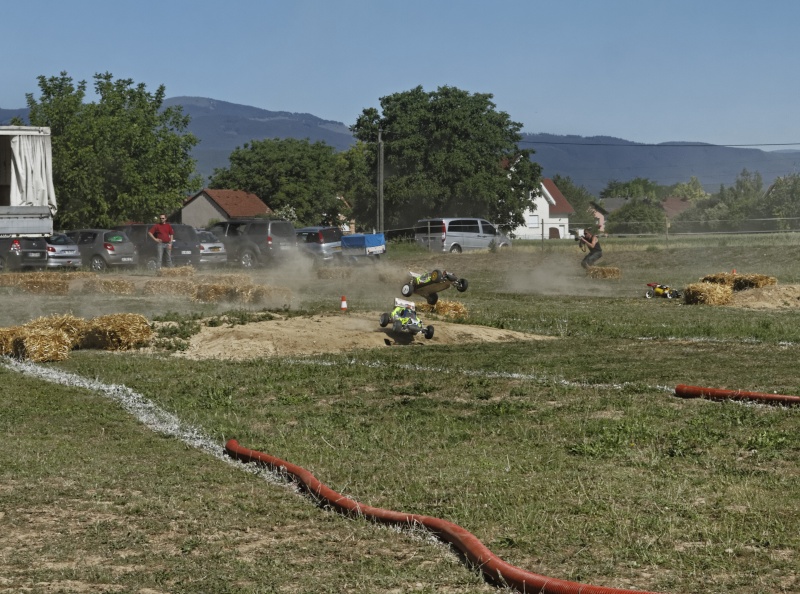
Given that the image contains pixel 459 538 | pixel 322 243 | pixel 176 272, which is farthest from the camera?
pixel 322 243

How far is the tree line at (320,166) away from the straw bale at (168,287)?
3461cm

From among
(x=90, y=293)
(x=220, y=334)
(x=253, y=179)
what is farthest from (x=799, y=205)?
(x=220, y=334)

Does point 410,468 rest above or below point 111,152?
below

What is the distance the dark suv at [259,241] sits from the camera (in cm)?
4747

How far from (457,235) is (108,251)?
2228cm

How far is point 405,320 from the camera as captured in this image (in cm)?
1822

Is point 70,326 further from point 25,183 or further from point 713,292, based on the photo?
point 713,292

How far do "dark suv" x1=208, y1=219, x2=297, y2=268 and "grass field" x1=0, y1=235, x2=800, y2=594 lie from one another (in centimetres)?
2987

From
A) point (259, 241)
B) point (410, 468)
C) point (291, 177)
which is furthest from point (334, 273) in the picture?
point (291, 177)

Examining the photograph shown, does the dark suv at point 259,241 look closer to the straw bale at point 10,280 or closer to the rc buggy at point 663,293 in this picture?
the straw bale at point 10,280

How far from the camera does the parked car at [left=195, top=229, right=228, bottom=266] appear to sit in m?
47.7

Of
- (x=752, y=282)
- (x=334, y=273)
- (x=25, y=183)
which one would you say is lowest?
(x=334, y=273)

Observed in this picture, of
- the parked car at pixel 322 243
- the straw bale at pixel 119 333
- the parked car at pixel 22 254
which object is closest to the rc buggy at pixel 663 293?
the straw bale at pixel 119 333

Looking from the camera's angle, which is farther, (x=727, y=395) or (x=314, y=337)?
(x=314, y=337)
